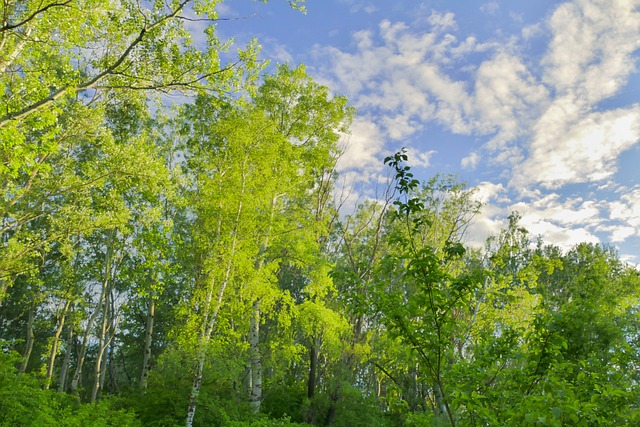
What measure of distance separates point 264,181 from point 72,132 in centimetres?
544

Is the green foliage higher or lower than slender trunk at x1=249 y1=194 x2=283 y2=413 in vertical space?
lower

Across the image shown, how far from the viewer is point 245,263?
11.6 m

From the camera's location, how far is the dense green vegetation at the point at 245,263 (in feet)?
12.5

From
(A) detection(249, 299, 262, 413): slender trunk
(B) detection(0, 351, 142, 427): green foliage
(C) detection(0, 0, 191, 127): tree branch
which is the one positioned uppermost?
(C) detection(0, 0, 191, 127): tree branch

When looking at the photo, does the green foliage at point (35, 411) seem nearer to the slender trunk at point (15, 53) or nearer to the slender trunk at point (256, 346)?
the slender trunk at point (256, 346)

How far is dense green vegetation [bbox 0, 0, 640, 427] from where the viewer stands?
3.80m

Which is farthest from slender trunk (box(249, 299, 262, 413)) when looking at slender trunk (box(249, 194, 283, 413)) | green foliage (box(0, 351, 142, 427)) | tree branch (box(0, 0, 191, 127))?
tree branch (box(0, 0, 191, 127))

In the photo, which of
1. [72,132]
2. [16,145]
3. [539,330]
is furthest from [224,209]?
[539,330]

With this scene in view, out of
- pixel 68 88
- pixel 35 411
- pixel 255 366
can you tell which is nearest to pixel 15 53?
pixel 68 88

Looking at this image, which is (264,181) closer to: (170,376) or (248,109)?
(248,109)

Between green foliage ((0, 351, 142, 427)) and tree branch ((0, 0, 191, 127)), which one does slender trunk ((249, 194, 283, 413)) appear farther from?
tree branch ((0, 0, 191, 127))

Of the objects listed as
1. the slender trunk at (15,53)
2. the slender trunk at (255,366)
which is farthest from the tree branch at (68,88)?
the slender trunk at (255,366)

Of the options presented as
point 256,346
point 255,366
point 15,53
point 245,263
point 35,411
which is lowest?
point 35,411

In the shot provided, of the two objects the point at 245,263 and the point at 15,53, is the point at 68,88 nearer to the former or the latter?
the point at 15,53
